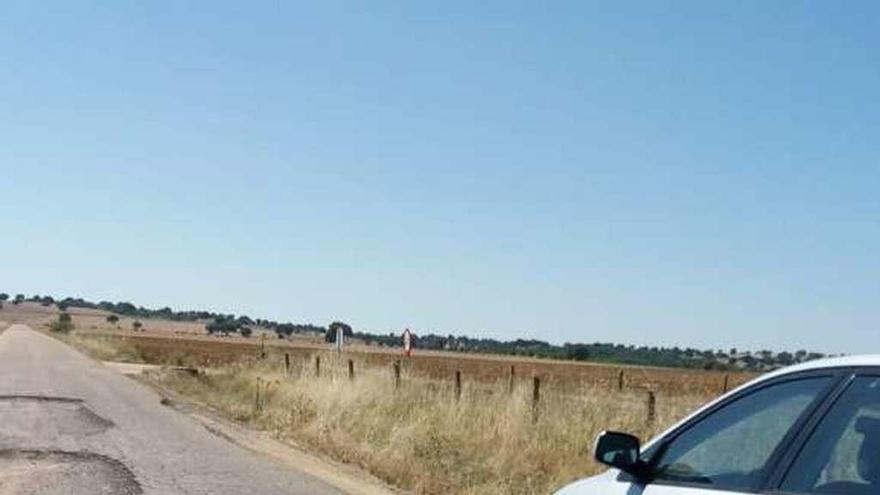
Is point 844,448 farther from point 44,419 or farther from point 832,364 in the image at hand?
point 44,419

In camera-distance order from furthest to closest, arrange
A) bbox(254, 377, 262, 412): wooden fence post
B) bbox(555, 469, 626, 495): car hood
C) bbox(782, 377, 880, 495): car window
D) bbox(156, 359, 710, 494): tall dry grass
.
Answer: bbox(254, 377, 262, 412): wooden fence post, bbox(156, 359, 710, 494): tall dry grass, bbox(555, 469, 626, 495): car hood, bbox(782, 377, 880, 495): car window

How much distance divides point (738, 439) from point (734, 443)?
35mm

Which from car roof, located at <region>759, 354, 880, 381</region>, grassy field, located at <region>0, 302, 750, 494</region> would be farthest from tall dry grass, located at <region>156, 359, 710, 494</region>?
car roof, located at <region>759, 354, 880, 381</region>

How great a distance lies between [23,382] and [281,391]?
656 centimetres

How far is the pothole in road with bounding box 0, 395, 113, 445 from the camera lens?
16.5m

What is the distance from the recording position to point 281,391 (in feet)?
84.5

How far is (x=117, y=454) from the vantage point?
14688 millimetres

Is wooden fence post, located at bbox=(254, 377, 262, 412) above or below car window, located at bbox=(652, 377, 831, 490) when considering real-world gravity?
below

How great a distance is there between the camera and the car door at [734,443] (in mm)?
4414

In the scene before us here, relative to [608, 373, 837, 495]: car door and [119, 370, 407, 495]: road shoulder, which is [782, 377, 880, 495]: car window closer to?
[608, 373, 837, 495]: car door

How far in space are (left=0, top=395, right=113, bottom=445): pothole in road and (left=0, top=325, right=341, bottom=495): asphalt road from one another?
13 millimetres

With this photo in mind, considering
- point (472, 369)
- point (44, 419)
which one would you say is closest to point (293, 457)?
point (44, 419)

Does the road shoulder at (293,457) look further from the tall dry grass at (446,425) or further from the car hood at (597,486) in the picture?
the car hood at (597,486)

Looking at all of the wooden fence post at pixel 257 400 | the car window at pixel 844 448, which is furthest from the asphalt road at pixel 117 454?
the car window at pixel 844 448
